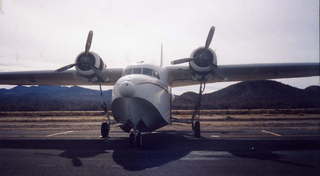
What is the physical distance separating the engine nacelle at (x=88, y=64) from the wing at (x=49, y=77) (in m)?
0.83

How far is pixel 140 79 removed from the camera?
11539 mm

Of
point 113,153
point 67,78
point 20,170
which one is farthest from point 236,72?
point 20,170

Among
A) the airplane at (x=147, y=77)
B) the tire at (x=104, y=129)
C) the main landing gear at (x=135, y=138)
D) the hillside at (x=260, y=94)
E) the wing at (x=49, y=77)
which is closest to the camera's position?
the airplane at (x=147, y=77)

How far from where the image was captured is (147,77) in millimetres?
12344

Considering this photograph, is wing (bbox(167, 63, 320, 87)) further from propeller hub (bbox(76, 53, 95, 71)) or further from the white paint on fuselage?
propeller hub (bbox(76, 53, 95, 71))

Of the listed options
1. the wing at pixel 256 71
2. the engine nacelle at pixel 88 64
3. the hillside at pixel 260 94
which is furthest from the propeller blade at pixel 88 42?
the hillside at pixel 260 94

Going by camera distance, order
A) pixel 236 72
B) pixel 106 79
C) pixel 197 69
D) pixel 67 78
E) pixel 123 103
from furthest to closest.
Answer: pixel 67 78 → pixel 106 79 → pixel 236 72 → pixel 197 69 → pixel 123 103

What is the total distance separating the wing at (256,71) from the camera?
16078 mm

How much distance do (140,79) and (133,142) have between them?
8.77ft

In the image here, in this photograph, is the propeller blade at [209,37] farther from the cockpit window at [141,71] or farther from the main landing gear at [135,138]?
the main landing gear at [135,138]

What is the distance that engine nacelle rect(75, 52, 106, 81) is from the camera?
606 inches

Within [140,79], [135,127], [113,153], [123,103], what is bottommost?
[113,153]

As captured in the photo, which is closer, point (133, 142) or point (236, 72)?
point (133, 142)

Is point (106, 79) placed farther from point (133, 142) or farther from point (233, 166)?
point (233, 166)
